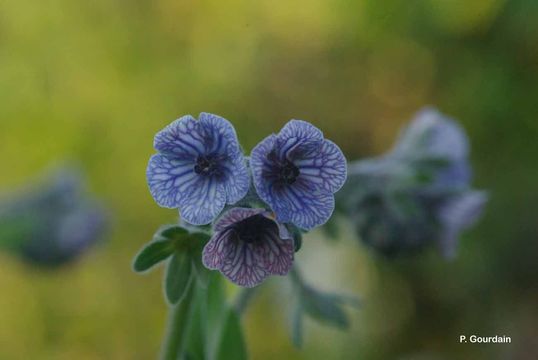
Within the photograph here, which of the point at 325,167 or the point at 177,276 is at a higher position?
the point at 325,167

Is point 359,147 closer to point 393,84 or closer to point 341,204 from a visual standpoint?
point 393,84

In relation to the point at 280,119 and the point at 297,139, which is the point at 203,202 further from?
the point at 280,119

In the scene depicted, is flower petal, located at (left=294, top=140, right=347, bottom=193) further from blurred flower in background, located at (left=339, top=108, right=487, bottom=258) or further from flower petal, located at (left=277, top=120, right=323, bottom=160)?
blurred flower in background, located at (left=339, top=108, right=487, bottom=258)

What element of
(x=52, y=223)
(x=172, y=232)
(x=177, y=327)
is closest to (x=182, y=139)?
(x=172, y=232)

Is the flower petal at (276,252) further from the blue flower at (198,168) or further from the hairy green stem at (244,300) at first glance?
the hairy green stem at (244,300)

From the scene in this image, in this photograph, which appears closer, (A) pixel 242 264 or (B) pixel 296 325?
(A) pixel 242 264

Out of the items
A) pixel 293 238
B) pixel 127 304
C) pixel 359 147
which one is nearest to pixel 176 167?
pixel 293 238

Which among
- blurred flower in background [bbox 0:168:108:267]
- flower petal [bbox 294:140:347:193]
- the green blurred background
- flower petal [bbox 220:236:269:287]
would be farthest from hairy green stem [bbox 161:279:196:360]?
the green blurred background
